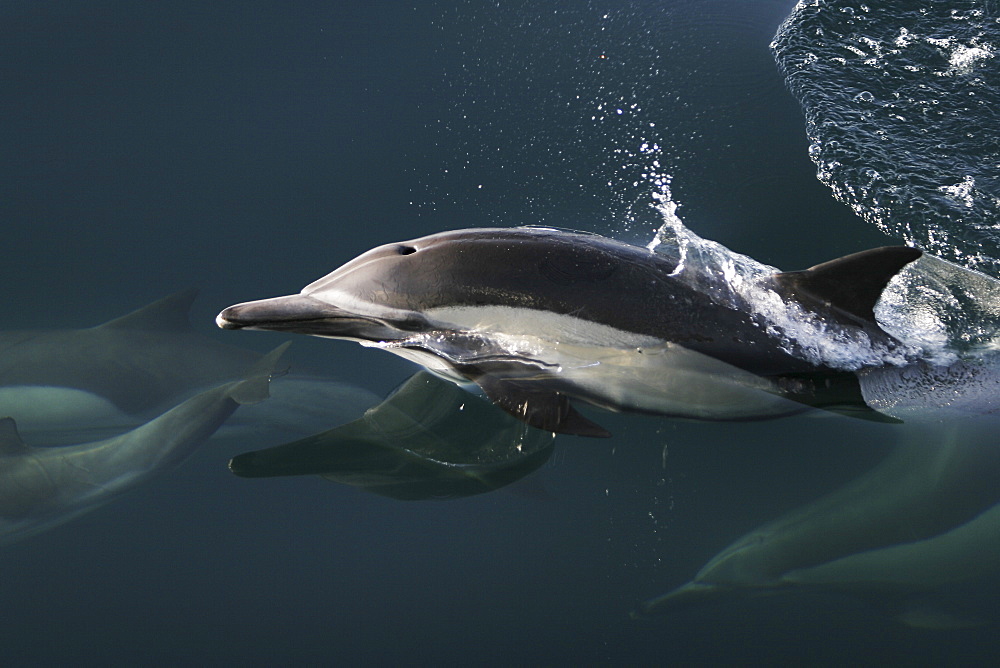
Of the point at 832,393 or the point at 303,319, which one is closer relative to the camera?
the point at 303,319

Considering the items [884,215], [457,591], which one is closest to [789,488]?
[457,591]

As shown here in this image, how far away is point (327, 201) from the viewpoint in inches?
238

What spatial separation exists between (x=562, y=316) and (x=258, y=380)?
2.20 metres

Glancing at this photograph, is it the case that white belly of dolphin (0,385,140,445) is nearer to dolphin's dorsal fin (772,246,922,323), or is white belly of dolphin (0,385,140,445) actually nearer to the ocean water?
the ocean water

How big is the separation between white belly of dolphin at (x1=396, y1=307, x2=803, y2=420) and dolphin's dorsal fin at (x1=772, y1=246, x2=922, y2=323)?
1.62 ft

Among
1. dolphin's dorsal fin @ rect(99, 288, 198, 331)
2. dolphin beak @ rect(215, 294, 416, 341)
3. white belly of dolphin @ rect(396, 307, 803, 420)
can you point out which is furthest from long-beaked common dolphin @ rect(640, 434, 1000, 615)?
dolphin's dorsal fin @ rect(99, 288, 198, 331)

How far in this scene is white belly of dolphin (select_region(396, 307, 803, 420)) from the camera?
13.3 feet

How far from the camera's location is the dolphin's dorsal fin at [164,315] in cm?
562

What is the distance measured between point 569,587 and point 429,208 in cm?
286

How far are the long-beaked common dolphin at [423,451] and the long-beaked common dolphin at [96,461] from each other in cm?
53

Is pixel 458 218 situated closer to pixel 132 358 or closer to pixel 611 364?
pixel 611 364

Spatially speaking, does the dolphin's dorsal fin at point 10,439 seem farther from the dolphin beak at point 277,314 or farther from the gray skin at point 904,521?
the gray skin at point 904,521

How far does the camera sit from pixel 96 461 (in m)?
4.99

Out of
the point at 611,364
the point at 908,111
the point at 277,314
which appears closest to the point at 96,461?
the point at 277,314
